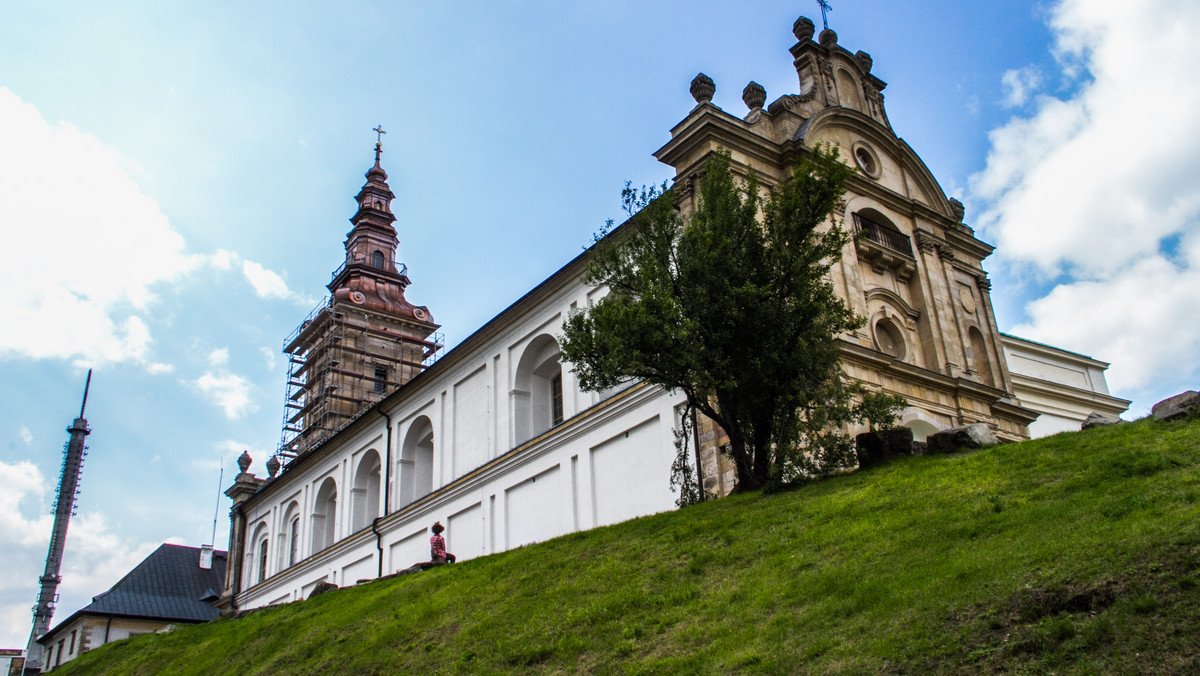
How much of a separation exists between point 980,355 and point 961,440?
14.0 metres

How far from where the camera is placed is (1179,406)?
498 inches

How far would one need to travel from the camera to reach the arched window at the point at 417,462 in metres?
35.4

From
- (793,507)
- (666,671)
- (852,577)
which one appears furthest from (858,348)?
(666,671)

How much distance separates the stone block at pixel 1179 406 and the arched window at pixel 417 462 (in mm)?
25901

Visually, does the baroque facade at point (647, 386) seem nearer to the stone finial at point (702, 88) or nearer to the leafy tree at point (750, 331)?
the stone finial at point (702, 88)

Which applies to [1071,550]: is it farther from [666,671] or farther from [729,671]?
[666,671]

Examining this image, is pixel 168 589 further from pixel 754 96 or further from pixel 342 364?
pixel 754 96

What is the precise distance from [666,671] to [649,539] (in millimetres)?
5128

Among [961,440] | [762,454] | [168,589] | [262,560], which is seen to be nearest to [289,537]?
[262,560]

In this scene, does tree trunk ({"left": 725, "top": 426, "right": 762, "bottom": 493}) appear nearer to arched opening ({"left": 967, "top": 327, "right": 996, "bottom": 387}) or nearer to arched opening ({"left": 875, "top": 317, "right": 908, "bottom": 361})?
arched opening ({"left": 875, "top": 317, "right": 908, "bottom": 361})

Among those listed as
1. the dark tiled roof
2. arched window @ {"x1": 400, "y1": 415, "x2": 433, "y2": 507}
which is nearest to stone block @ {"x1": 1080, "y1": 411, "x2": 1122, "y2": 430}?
arched window @ {"x1": 400, "y1": 415, "x2": 433, "y2": 507}

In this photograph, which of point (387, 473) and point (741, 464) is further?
point (387, 473)

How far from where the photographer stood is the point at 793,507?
1345 cm

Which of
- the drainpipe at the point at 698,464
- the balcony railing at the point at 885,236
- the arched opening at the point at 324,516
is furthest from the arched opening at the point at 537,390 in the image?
the arched opening at the point at 324,516
